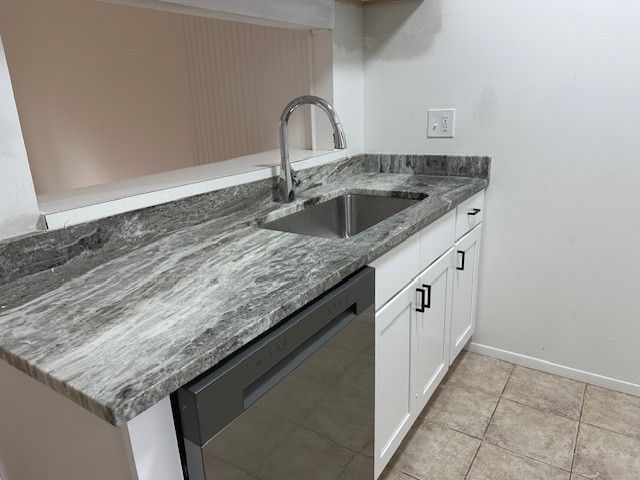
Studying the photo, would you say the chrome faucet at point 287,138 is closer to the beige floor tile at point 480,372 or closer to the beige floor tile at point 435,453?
the beige floor tile at point 435,453

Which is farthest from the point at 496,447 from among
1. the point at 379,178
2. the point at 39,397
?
the point at 39,397

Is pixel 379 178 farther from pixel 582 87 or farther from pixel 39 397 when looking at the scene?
pixel 39 397

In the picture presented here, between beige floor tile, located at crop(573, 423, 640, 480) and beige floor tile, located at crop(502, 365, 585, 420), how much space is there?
11 cm

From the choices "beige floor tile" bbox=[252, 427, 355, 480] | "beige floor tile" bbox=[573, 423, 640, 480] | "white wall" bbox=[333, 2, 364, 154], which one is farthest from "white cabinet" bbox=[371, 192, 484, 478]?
"white wall" bbox=[333, 2, 364, 154]

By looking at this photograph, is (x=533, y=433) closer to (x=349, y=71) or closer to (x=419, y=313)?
(x=419, y=313)

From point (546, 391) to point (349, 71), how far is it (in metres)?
1.59

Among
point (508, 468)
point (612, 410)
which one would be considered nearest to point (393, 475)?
point (508, 468)

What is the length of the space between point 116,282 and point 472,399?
1.49m

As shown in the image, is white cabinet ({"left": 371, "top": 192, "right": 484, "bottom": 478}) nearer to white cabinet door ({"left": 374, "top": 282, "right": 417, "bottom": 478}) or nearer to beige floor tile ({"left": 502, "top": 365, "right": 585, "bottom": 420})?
white cabinet door ({"left": 374, "top": 282, "right": 417, "bottom": 478})

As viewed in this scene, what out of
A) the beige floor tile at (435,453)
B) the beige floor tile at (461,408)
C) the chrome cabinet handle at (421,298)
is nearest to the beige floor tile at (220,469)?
the chrome cabinet handle at (421,298)

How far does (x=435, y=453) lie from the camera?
1576mm

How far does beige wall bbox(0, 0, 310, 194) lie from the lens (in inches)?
85.6

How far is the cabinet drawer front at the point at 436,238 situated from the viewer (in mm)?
1441

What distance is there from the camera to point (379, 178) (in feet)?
6.52
